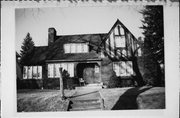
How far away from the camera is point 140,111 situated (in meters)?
4.87

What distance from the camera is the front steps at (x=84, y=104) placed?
16.2ft

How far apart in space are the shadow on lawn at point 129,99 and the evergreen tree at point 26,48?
216 centimetres

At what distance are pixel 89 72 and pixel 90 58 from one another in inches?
12.0

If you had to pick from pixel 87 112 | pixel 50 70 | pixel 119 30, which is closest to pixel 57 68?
pixel 50 70

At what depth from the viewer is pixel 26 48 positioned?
4.95m

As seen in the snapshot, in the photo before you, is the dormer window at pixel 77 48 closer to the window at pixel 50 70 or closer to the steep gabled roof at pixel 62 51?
the steep gabled roof at pixel 62 51

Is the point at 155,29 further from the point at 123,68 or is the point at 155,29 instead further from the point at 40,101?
the point at 40,101

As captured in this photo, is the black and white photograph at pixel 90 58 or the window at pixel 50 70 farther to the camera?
the window at pixel 50 70

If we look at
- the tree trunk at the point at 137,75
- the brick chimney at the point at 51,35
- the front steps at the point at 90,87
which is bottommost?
the front steps at the point at 90,87

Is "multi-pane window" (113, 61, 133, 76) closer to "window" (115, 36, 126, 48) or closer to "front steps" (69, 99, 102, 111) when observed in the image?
"window" (115, 36, 126, 48)

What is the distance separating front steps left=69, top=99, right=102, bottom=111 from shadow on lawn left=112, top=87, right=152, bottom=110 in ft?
1.24

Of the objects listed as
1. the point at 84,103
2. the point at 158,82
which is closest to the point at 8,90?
the point at 84,103

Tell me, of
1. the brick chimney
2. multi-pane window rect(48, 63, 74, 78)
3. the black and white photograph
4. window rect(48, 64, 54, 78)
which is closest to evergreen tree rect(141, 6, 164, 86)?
the black and white photograph

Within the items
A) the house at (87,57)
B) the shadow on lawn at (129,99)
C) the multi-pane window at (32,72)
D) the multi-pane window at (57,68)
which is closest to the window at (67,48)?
the house at (87,57)
